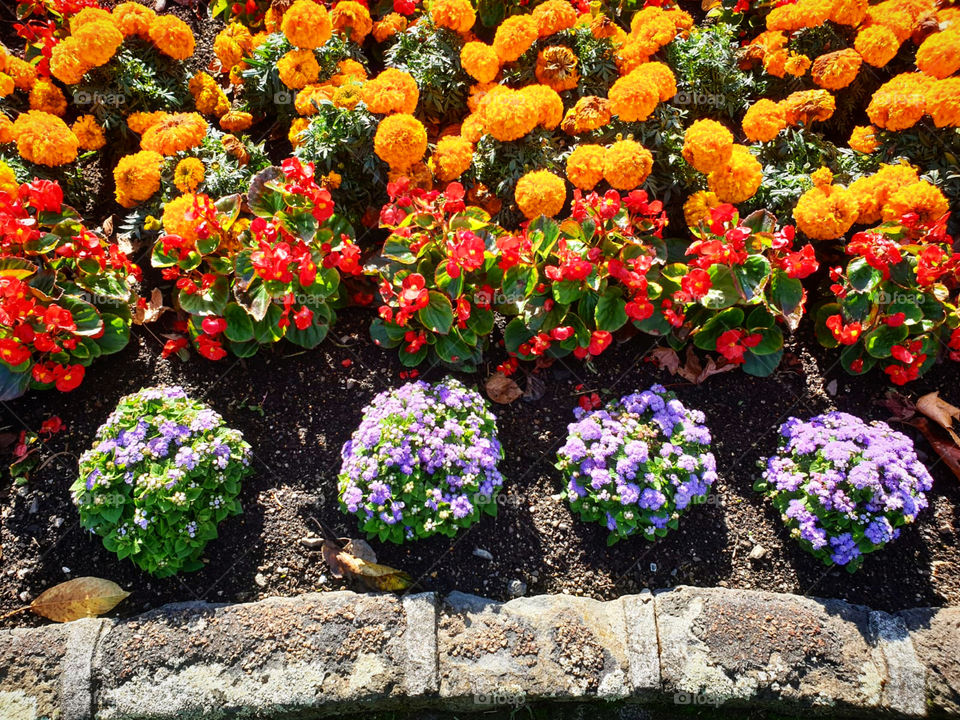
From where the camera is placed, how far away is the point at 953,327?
3.17m

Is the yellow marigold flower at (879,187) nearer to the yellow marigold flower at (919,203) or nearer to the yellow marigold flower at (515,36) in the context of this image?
the yellow marigold flower at (919,203)

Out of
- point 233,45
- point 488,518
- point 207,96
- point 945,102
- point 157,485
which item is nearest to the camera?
point 157,485

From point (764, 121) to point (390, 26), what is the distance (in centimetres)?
243

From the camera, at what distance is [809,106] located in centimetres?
354

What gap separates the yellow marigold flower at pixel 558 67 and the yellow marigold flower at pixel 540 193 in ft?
2.75

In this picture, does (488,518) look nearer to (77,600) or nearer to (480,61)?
(77,600)

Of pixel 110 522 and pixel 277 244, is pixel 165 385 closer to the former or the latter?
pixel 110 522

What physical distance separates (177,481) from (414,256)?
1.53 metres

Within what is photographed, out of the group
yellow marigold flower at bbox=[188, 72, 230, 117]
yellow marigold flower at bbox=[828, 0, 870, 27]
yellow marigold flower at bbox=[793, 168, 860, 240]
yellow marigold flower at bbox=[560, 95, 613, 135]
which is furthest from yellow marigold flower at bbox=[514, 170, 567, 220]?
yellow marigold flower at bbox=[188, 72, 230, 117]

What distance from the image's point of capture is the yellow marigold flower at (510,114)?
10.8 ft

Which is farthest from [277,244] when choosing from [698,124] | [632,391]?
[698,124]

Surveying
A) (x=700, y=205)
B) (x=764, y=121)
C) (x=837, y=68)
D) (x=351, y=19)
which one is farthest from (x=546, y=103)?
(x=837, y=68)

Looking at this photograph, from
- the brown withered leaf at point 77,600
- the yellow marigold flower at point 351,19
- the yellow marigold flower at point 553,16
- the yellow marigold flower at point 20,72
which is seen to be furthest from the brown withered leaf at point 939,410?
the yellow marigold flower at point 20,72

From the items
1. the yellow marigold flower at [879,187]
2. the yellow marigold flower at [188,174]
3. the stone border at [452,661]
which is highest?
the yellow marigold flower at [188,174]
